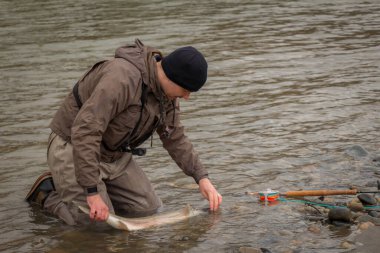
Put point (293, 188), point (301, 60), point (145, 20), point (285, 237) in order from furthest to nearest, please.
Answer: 1. point (145, 20)
2. point (301, 60)
3. point (293, 188)
4. point (285, 237)

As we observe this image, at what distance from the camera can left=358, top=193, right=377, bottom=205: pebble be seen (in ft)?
21.9

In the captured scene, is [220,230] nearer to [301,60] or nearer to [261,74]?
[261,74]

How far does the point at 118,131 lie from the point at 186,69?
0.85 metres

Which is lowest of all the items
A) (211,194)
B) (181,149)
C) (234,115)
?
(234,115)

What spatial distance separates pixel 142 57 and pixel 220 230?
1.66m

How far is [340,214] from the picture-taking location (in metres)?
6.24

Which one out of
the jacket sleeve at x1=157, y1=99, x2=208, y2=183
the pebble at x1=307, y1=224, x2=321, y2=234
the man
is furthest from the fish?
the pebble at x1=307, y1=224, x2=321, y2=234

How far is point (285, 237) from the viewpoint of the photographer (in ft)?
20.0

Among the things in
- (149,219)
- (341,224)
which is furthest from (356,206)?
(149,219)

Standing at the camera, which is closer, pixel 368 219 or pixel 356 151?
pixel 368 219


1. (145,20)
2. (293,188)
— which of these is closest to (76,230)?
(293,188)

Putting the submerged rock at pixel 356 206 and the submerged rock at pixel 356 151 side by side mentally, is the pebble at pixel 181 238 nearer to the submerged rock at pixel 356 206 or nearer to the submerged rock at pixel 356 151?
the submerged rock at pixel 356 206

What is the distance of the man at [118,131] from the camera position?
565cm

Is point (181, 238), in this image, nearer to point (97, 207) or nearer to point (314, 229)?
point (97, 207)
